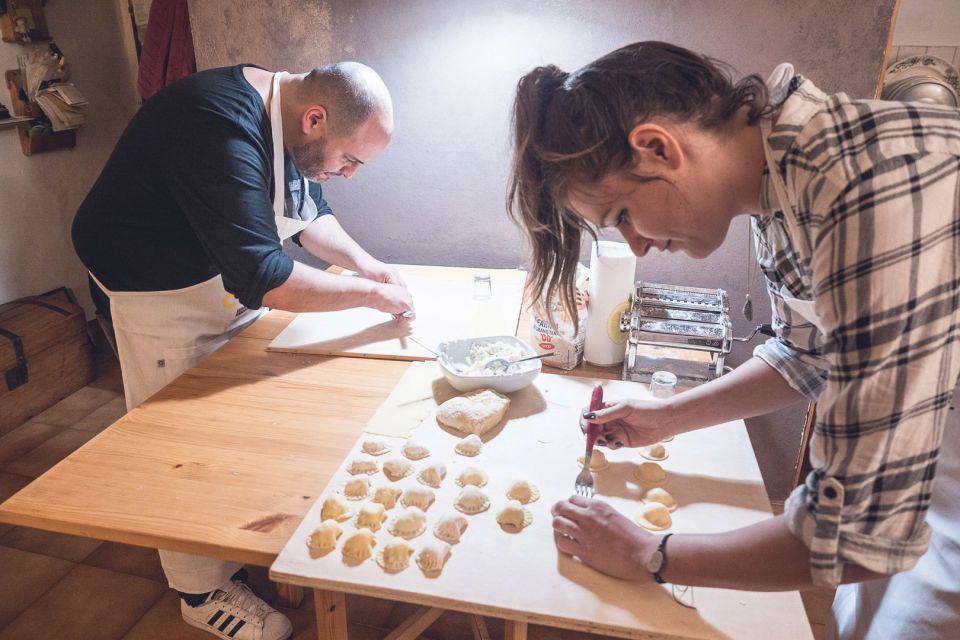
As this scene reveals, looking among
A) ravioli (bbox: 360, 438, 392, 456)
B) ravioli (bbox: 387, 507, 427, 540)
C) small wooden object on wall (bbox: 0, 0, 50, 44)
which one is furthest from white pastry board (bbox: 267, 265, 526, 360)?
small wooden object on wall (bbox: 0, 0, 50, 44)

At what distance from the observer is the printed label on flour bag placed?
4.96 feet

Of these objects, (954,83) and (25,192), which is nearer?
(954,83)

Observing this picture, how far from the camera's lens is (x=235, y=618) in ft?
5.45

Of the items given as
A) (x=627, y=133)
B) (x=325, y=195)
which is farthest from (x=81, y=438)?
(x=627, y=133)

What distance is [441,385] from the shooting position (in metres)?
1.44

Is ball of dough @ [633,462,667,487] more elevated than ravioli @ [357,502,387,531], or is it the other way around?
ball of dough @ [633,462,667,487]

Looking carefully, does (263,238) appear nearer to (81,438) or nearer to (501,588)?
(501,588)

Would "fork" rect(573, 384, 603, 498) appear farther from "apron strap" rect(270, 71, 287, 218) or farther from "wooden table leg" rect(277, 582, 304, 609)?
"wooden table leg" rect(277, 582, 304, 609)

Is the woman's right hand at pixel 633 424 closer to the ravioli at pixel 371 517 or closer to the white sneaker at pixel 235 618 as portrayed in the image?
the ravioli at pixel 371 517

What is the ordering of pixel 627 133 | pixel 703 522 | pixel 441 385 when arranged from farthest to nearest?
pixel 441 385 → pixel 703 522 → pixel 627 133

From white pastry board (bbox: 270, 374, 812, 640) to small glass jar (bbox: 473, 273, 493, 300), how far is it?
63 centimetres

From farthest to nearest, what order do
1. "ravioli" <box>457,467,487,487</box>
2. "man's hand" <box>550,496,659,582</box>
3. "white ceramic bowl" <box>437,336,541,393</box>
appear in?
"white ceramic bowl" <box>437,336,541,393</box> < "ravioli" <box>457,467,487,487</box> < "man's hand" <box>550,496,659,582</box>

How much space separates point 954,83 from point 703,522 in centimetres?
180

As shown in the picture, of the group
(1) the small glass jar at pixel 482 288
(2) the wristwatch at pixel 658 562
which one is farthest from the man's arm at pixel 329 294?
(2) the wristwatch at pixel 658 562
